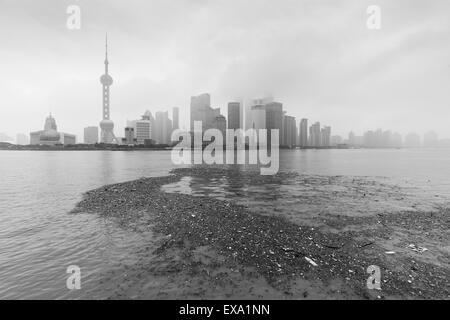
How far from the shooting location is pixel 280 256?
10875mm

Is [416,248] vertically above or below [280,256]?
below

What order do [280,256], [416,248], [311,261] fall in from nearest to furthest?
[311,261] → [280,256] → [416,248]

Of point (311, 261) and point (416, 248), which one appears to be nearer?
point (311, 261)

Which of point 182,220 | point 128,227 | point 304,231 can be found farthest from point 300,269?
point 128,227

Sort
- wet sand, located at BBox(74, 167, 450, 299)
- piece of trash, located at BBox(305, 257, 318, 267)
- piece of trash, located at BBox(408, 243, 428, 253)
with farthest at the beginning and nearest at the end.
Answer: piece of trash, located at BBox(408, 243, 428, 253) → piece of trash, located at BBox(305, 257, 318, 267) → wet sand, located at BBox(74, 167, 450, 299)

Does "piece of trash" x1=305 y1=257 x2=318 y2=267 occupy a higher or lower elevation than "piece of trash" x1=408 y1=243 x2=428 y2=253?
higher

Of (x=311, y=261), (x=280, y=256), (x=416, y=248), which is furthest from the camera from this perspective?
(x=416, y=248)

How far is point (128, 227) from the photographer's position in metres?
15.4

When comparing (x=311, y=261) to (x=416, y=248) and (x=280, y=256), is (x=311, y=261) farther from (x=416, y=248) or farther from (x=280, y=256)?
(x=416, y=248)

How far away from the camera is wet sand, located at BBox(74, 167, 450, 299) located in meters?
8.45

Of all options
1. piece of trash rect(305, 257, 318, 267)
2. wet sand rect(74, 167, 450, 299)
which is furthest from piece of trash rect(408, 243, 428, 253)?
piece of trash rect(305, 257, 318, 267)

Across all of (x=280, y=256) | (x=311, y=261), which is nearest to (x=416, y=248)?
(x=311, y=261)

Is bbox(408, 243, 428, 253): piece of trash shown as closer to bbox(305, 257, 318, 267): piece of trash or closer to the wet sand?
the wet sand
